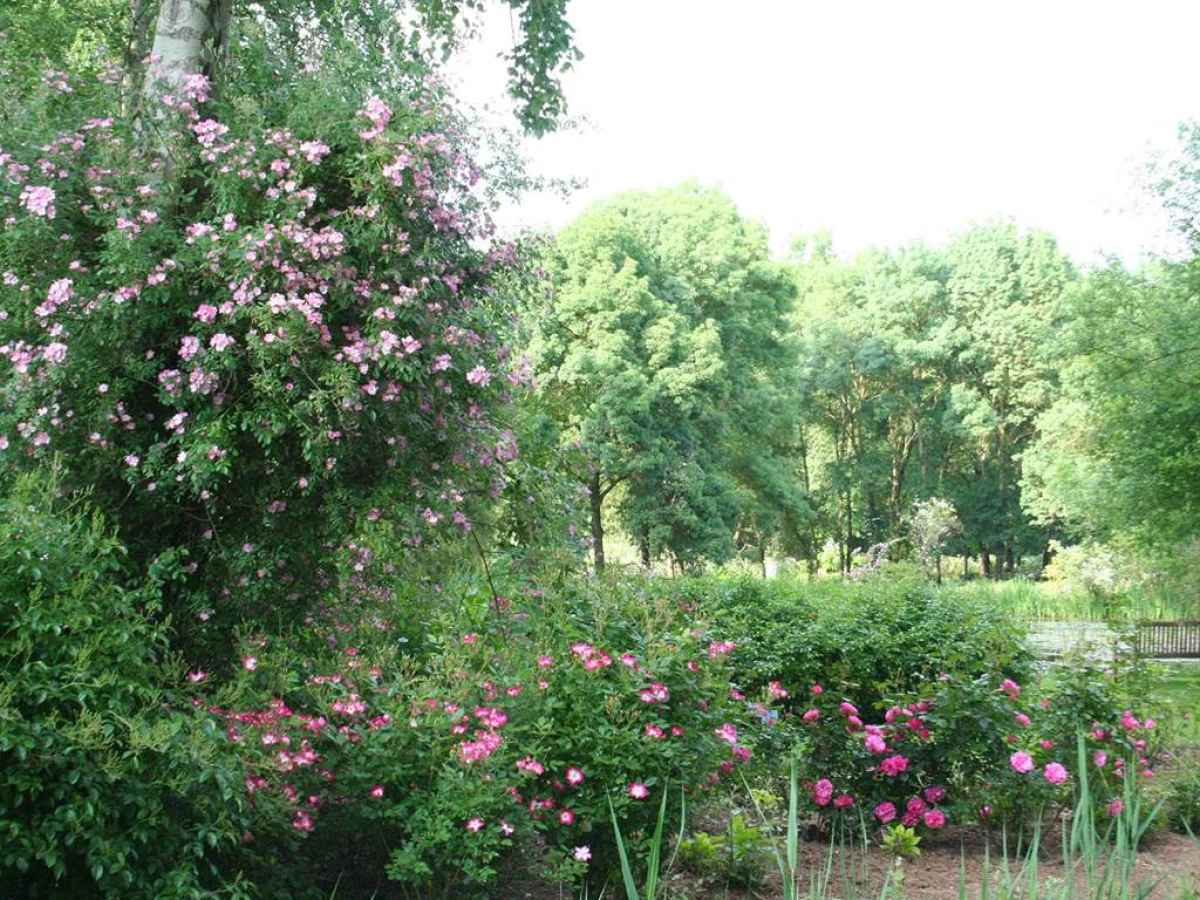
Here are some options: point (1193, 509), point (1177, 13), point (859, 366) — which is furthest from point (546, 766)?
point (859, 366)

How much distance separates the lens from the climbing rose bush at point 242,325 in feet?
13.0

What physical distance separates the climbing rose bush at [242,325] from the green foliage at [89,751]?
0.76 meters

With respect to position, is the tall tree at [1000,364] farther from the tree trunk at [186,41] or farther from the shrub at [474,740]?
the tree trunk at [186,41]

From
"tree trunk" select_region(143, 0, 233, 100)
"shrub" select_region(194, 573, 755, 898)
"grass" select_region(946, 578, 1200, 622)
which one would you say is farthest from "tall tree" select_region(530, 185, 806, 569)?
"shrub" select_region(194, 573, 755, 898)

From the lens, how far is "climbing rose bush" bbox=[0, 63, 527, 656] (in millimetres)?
3977

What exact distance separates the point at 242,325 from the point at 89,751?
5.94ft

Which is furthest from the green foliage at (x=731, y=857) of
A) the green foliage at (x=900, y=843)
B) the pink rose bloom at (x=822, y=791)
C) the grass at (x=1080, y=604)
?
the grass at (x=1080, y=604)

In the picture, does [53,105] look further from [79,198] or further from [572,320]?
[572,320]

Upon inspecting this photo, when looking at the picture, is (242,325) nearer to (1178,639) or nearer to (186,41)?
(186,41)

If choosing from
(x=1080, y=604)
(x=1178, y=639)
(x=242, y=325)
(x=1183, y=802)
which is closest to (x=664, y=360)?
(x=1080, y=604)

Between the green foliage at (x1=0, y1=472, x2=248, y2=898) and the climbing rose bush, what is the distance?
76cm

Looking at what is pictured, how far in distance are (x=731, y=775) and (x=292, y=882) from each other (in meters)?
2.00

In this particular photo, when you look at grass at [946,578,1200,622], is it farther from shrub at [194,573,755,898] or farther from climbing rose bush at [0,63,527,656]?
climbing rose bush at [0,63,527,656]

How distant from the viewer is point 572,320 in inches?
949
